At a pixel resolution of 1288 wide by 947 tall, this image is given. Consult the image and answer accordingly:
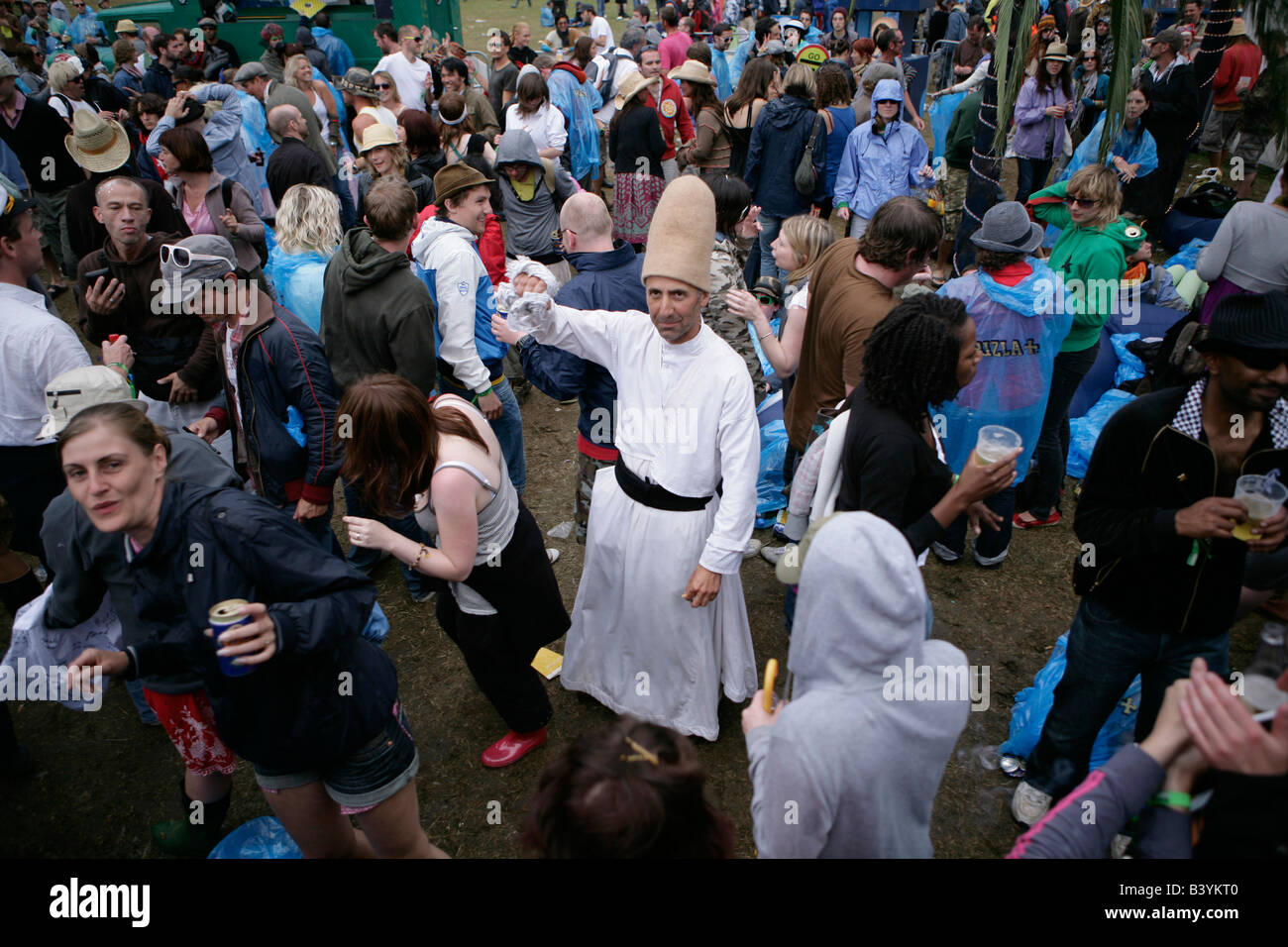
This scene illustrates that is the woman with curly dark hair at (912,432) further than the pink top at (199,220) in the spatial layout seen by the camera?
No

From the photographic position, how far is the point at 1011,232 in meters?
3.79

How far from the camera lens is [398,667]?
13.0 ft

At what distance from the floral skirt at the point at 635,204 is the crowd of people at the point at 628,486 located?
0.81m

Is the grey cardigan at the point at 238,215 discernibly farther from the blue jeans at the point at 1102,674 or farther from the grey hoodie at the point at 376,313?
the blue jeans at the point at 1102,674

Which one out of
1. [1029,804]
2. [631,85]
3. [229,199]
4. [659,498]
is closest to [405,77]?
[631,85]

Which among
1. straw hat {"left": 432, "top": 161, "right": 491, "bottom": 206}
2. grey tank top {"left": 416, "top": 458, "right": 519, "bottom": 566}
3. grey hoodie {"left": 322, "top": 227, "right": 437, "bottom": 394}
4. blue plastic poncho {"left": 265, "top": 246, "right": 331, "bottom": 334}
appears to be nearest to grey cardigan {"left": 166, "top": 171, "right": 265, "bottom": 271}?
blue plastic poncho {"left": 265, "top": 246, "right": 331, "bottom": 334}

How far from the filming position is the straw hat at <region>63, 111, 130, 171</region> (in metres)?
5.61

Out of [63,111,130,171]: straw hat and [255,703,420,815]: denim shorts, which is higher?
[63,111,130,171]: straw hat

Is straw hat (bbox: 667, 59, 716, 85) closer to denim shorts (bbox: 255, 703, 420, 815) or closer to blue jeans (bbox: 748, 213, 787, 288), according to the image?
blue jeans (bbox: 748, 213, 787, 288)

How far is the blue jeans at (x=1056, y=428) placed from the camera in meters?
4.41

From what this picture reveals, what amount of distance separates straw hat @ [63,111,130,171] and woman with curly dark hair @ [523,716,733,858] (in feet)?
20.9

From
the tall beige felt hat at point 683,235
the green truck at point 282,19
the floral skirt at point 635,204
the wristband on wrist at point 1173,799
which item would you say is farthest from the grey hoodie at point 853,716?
the green truck at point 282,19

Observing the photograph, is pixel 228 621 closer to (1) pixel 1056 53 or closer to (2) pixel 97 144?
(2) pixel 97 144
